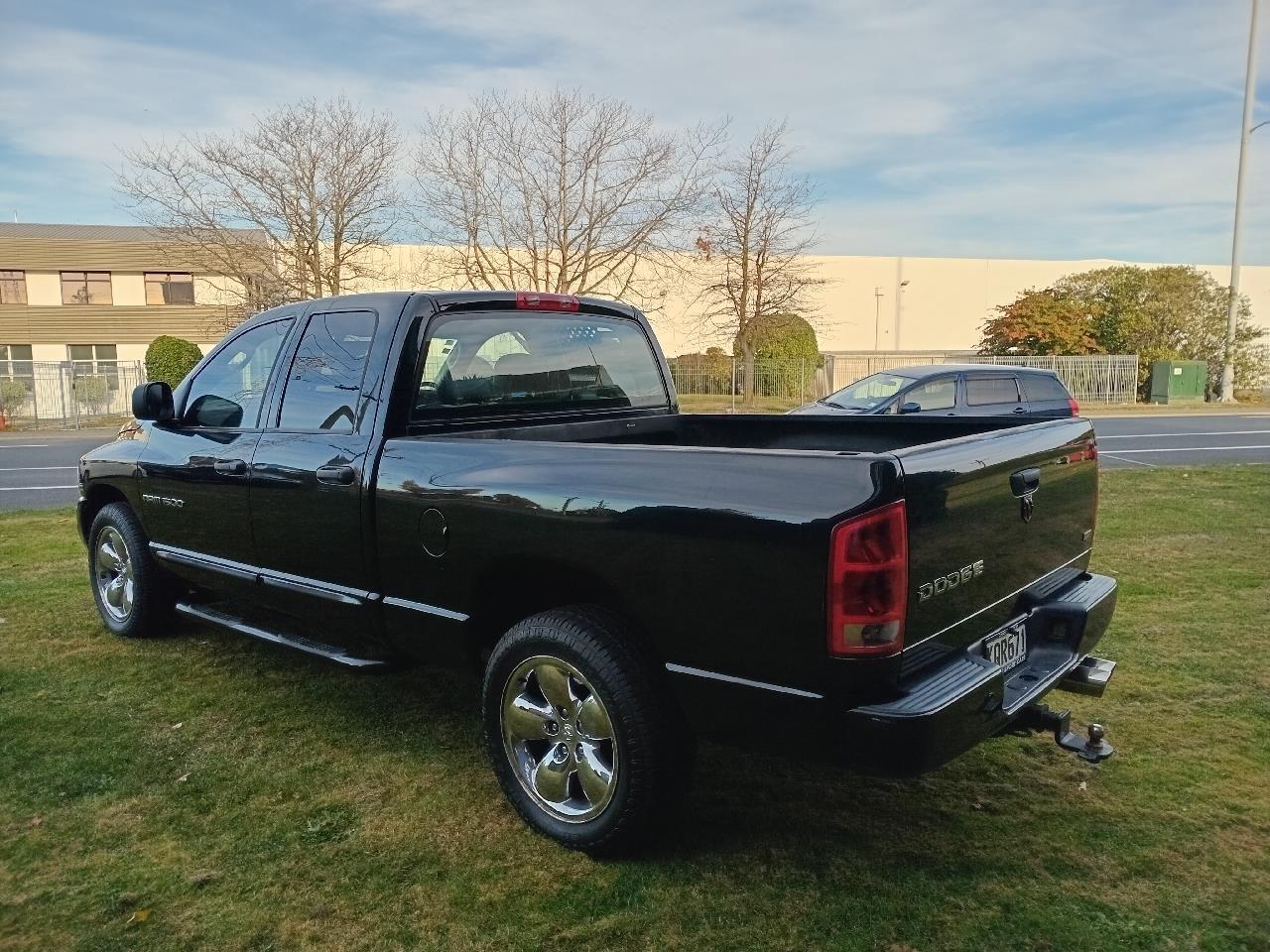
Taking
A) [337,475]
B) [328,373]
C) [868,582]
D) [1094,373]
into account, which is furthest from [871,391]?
[1094,373]

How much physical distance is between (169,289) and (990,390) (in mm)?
36809

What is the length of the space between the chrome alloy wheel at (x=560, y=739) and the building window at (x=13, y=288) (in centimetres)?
4424

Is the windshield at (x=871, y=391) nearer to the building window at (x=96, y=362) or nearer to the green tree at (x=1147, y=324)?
the green tree at (x=1147, y=324)

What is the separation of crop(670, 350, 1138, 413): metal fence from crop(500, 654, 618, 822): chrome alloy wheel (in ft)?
83.1

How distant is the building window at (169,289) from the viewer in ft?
131

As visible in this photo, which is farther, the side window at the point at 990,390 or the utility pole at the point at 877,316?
the utility pole at the point at 877,316

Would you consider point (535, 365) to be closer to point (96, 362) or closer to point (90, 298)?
point (96, 362)

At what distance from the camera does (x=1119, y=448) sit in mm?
16406

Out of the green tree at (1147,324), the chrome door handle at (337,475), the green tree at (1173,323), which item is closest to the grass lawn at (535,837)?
the chrome door handle at (337,475)

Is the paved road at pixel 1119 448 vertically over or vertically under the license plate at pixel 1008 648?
under

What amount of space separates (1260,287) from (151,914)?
184ft

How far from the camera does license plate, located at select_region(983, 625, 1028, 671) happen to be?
3068mm

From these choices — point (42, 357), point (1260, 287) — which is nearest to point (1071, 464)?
point (42, 357)

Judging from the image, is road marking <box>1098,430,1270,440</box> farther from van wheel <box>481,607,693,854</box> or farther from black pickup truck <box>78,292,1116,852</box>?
van wheel <box>481,607,693,854</box>
